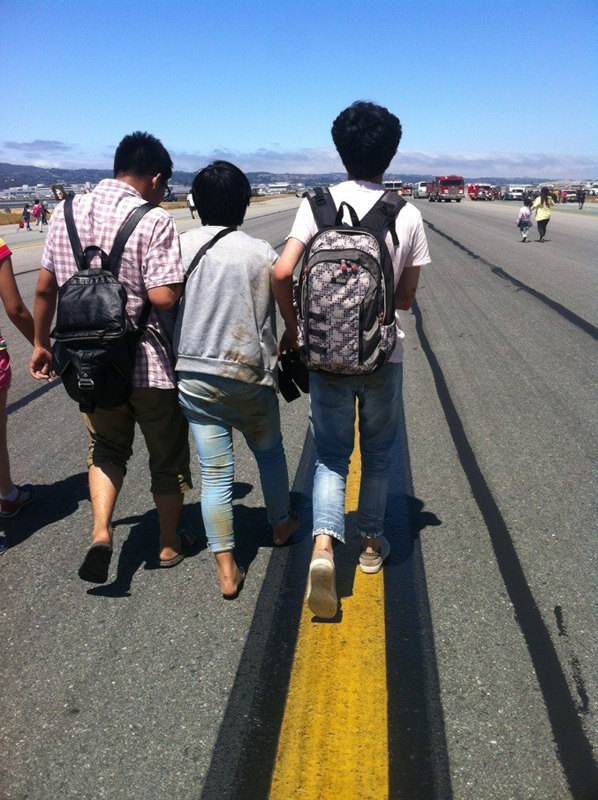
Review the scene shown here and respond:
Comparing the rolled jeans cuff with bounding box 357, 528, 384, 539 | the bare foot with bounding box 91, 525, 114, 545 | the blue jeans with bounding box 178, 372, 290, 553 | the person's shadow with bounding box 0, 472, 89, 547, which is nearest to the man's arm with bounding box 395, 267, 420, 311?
the blue jeans with bounding box 178, 372, 290, 553

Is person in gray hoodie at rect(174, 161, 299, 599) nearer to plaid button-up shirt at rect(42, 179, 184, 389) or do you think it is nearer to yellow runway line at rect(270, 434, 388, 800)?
plaid button-up shirt at rect(42, 179, 184, 389)

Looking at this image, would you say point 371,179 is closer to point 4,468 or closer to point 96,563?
point 96,563

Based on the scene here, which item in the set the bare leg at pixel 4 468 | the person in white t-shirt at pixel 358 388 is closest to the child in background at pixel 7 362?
the bare leg at pixel 4 468

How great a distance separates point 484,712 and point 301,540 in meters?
1.42

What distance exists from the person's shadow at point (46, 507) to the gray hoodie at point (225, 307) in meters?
1.50

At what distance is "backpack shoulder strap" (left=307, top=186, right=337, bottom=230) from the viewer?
2660 mm

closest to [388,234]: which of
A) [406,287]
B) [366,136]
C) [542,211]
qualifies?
[406,287]

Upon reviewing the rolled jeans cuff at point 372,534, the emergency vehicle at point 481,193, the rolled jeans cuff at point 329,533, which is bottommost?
the emergency vehicle at point 481,193

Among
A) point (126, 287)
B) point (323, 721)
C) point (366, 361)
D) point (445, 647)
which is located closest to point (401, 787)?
point (323, 721)

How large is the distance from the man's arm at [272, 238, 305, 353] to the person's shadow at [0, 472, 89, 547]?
1.87m

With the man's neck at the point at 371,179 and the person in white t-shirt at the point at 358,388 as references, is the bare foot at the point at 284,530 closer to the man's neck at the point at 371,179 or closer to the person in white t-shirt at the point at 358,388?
the person in white t-shirt at the point at 358,388

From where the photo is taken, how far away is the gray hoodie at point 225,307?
2.80 m

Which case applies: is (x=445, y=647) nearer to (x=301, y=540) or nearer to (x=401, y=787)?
(x=401, y=787)

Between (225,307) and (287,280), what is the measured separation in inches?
11.4
